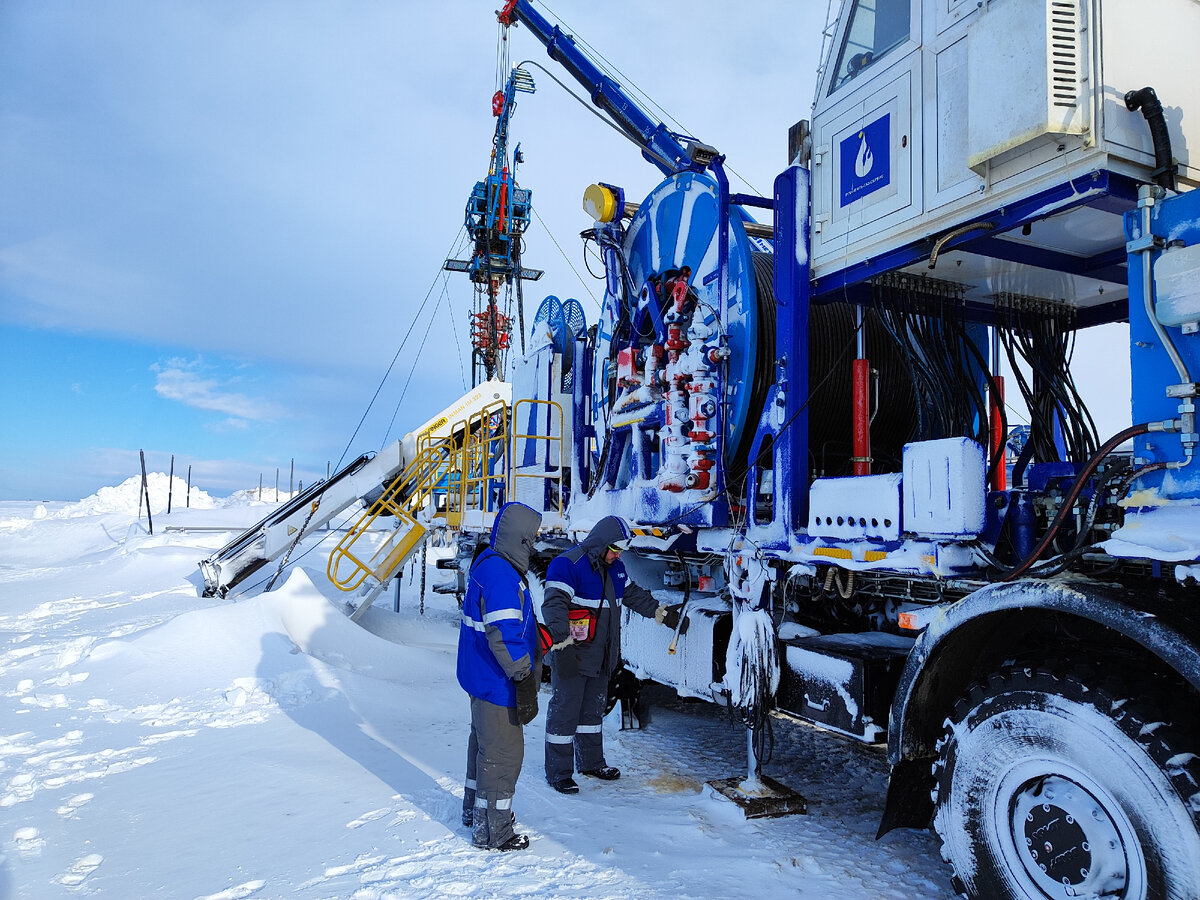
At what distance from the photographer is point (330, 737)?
5941mm

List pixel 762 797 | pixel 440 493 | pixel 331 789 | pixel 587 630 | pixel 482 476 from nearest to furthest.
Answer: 1. pixel 762 797
2. pixel 331 789
3. pixel 587 630
4. pixel 482 476
5. pixel 440 493

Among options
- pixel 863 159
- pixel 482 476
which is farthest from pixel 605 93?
pixel 863 159

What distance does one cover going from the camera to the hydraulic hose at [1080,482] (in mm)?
2777

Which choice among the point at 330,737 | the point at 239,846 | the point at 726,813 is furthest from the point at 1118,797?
the point at 330,737

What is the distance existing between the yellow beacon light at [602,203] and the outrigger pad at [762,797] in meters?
4.26

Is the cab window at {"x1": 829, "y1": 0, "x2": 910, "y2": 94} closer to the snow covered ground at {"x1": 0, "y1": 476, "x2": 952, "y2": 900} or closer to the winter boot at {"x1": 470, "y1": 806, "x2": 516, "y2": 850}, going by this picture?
the snow covered ground at {"x1": 0, "y1": 476, "x2": 952, "y2": 900}

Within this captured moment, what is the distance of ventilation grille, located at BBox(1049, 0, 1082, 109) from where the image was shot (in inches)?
119

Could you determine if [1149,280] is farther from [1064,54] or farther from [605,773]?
[605,773]

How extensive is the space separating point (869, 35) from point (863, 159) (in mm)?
711

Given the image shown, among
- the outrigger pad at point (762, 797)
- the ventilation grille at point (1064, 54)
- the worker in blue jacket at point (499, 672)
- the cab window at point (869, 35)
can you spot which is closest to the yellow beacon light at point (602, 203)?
the cab window at point (869, 35)

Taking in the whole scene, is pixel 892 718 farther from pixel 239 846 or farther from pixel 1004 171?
pixel 239 846

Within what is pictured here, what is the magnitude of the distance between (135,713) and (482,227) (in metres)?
17.9

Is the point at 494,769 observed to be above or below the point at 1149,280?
below

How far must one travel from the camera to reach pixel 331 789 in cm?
482
